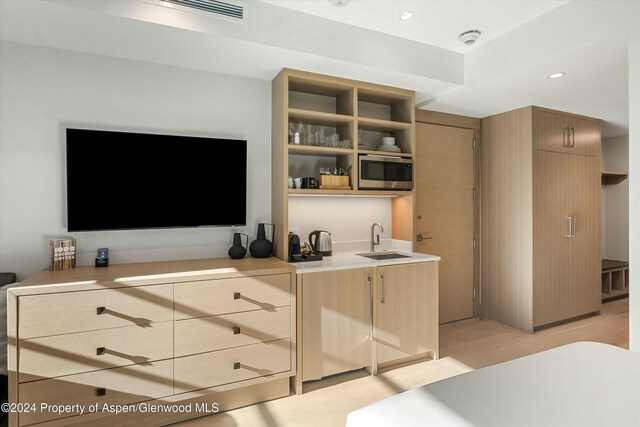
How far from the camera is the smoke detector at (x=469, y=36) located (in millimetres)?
2592

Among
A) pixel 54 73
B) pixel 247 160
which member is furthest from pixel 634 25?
pixel 54 73

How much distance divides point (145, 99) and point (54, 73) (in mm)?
540

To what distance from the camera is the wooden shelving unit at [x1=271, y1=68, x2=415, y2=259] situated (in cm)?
267

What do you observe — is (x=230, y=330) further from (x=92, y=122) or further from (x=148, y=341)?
(x=92, y=122)

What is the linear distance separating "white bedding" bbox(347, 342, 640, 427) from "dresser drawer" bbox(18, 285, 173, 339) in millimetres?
1421

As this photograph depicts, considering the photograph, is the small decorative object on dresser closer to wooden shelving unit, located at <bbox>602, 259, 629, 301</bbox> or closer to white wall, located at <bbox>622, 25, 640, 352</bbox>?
white wall, located at <bbox>622, 25, 640, 352</bbox>

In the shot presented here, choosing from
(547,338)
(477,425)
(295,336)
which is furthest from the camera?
(547,338)

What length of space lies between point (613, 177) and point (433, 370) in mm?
4401

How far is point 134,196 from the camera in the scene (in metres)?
2.42

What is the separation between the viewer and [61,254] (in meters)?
2.22

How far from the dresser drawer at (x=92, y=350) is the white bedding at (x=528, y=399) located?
1.42 metres

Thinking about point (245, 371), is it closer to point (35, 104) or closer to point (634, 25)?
point (35, 104)

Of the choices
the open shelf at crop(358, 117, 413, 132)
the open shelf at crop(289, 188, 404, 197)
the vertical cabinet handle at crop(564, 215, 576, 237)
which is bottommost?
the vertical cabinet handle at crop(564, 215, 576, 237)

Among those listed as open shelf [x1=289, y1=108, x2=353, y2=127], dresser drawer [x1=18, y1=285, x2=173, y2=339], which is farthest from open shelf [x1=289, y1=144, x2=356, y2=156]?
dresser drawer [x1=18, y1=285, x2=173, y2=339]
